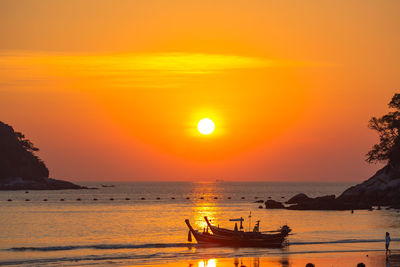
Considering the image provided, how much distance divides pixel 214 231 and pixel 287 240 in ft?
27.6

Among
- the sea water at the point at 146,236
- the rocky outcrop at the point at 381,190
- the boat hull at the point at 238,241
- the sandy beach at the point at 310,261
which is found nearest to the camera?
the sandy beach at the point at 310,261

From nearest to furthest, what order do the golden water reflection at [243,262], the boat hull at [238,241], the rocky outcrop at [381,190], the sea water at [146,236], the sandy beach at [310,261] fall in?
the sandy beach at [310,261] → the golden water reflection at [243,262] → the sea water at [146,236] → the boat hull at [238,241] → the rocky outcrop at [381,190]

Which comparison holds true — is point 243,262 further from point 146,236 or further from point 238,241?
point 146,236

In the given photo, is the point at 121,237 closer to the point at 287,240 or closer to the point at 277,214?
the point at 287,240

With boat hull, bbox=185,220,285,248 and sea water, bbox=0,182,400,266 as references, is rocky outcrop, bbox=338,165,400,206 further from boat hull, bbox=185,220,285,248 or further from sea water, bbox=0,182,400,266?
boat hull, bbox=185,220,285,248

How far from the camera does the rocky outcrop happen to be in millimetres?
132375

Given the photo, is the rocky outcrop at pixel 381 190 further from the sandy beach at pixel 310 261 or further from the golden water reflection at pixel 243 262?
the golden water reflection at pixel 243 262

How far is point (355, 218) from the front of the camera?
342 ft

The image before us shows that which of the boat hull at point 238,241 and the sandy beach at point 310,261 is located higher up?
the boat hull at point 238,241

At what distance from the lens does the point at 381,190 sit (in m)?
136

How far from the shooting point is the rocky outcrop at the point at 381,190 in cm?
13238

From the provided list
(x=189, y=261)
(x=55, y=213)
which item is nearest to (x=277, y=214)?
(x=55, y=213)

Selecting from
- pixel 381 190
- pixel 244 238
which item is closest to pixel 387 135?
pixel 381 190

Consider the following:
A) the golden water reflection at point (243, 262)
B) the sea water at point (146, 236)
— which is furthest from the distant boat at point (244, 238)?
the golden water reflection at point (243, 262)
